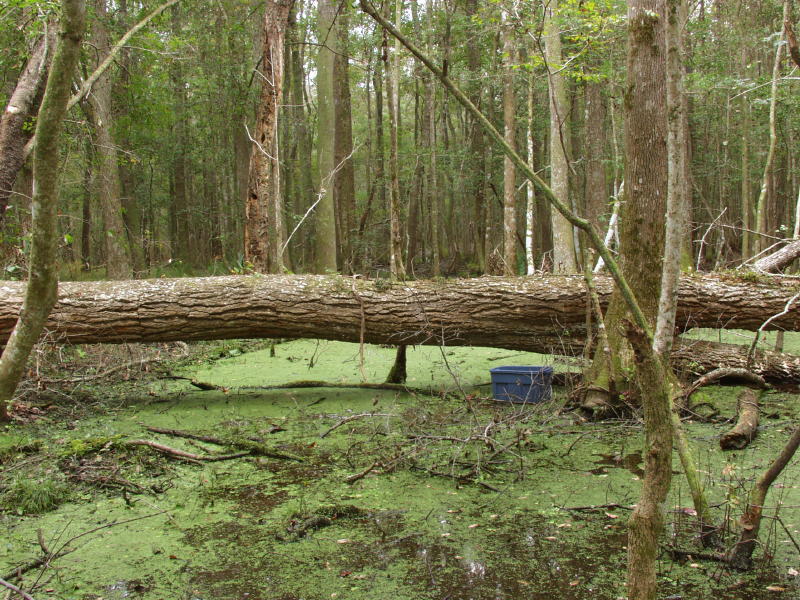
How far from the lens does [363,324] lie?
5812mm

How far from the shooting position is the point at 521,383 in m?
5.39

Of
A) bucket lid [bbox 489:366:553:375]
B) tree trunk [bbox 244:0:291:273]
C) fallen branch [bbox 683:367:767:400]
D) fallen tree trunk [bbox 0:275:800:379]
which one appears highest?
tree trunk [bbox 244:0:291:273]

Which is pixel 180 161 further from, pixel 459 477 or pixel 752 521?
pixel 752 521

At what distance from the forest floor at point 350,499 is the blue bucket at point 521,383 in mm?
138

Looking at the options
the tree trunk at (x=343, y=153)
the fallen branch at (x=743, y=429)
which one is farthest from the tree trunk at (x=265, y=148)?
the tree trunk at (x=343, y=153)

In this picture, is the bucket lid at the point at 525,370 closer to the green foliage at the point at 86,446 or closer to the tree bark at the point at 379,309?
the tree bark at the point at 379,309

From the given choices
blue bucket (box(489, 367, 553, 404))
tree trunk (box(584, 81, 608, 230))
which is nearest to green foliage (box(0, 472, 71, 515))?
blue bucket (box(489, 367, 553, 404))

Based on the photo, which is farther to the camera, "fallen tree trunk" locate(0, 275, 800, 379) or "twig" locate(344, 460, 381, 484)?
"fallen tree trunk" locate(0, 275, 800, 379)

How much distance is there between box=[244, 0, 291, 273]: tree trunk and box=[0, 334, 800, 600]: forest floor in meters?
2.27

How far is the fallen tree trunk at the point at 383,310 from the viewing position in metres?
5.60

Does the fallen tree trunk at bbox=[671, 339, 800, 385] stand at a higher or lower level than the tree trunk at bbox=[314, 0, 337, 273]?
lower

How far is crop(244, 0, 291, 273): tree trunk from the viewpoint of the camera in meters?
7.70

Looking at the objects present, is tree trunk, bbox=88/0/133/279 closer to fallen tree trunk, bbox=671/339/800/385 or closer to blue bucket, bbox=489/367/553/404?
blue bucket, bbox=489/367/553/404

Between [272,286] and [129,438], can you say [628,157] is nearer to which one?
[272,286]
